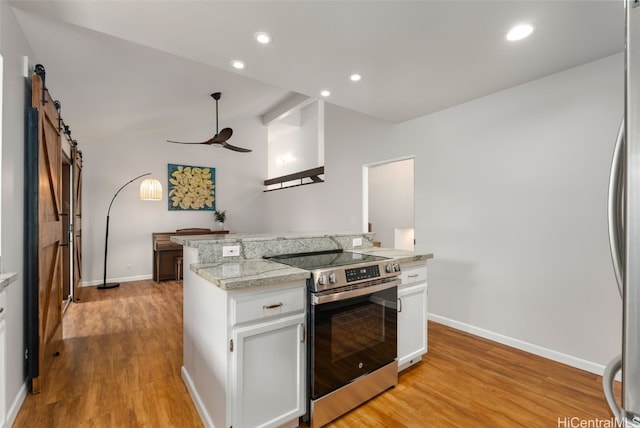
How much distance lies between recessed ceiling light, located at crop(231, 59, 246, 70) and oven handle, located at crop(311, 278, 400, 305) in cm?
187

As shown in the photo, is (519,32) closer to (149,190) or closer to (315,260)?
(315,260)

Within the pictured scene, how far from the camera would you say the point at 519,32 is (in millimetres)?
1911

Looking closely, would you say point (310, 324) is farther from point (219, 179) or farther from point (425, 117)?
point (219, 179)

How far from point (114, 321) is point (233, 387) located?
111 inches

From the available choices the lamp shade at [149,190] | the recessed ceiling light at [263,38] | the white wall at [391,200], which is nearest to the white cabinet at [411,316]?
the recessed ceiling light at [263,38]

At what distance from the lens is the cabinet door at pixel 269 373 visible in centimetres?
153

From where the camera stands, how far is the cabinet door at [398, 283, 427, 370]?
2.31m

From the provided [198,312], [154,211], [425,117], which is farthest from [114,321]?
[425,117]

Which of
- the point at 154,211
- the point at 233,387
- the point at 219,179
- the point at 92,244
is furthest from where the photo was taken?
the point at 219,179

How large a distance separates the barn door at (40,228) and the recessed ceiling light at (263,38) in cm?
149

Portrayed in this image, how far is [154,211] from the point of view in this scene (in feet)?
19.1

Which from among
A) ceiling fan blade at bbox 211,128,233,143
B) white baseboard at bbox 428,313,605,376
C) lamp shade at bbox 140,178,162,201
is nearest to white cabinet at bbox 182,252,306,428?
white baseboard at bbox 428,313,605,376

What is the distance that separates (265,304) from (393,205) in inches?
191

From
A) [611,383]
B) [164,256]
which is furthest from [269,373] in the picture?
[164,256]
